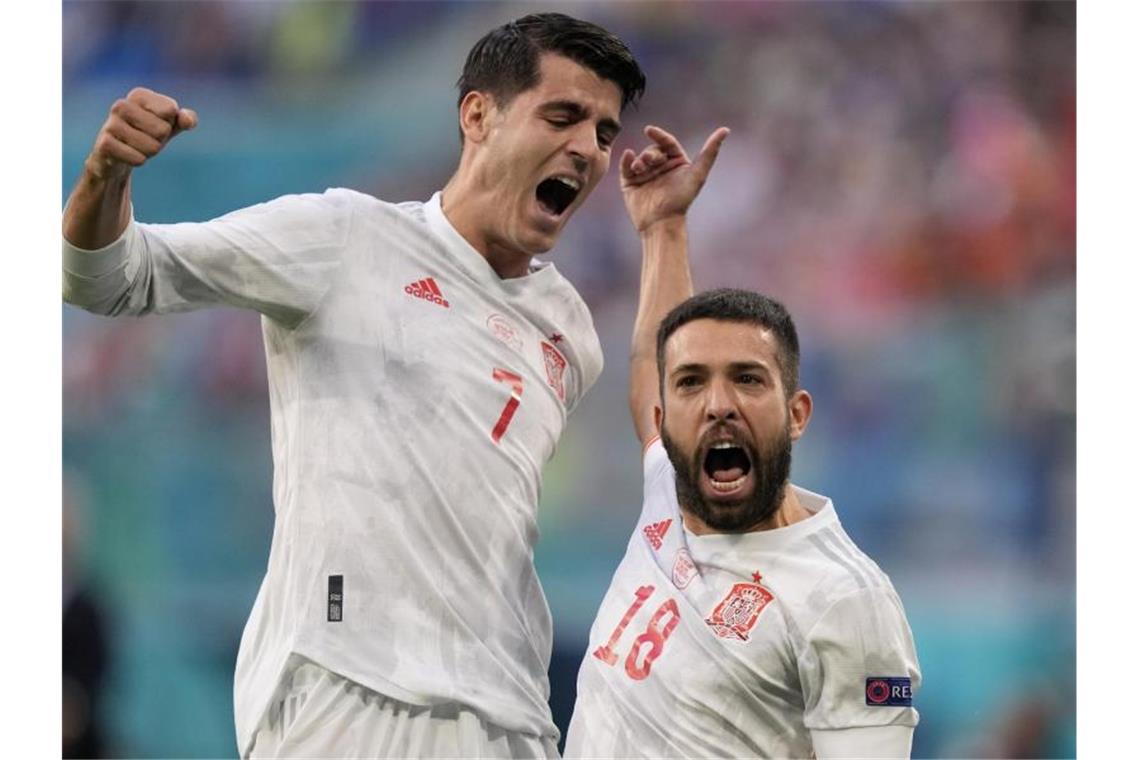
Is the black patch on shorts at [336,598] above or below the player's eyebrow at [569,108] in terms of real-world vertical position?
below

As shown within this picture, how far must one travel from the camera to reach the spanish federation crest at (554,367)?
2.97 meters

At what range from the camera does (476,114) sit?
3.08m

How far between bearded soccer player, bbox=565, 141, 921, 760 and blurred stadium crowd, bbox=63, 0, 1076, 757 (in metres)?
1.56

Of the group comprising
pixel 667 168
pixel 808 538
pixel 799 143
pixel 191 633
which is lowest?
pixel 191 633

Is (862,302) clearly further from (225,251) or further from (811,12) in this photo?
(225,251)

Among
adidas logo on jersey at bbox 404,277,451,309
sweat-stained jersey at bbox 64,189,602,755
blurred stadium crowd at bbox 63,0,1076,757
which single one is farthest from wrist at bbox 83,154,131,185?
blurred stadium crowd at bbox 63,0,1076,757

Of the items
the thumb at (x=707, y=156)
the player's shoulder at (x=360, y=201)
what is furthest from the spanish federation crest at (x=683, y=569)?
the thumb at (x=707, y=156)

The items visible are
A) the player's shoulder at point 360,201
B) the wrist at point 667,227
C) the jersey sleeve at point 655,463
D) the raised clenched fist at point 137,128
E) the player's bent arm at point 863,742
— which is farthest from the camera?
the wrist at point 667,227

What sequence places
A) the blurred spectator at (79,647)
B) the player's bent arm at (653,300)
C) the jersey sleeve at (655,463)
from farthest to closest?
the blurred spectator at (79,647), the player's bent arm at (653,300), the jersey sleeve at (655,463)

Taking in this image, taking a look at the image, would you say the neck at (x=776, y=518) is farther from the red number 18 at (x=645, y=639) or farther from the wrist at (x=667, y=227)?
the wrist at (x=667, y=227)

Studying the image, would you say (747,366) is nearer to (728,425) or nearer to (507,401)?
(728,425)

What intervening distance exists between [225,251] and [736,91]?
258cm

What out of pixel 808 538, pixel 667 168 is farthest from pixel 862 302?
pixel 808 538

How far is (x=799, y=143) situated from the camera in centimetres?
483
